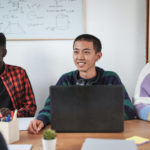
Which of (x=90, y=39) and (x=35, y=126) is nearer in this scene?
(x=35, y=126)

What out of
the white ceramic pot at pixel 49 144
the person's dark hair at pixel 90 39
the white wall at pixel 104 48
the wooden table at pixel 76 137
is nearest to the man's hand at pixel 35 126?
the wooden table at pixel 76 137

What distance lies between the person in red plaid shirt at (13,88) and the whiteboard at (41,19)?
41 centimetres

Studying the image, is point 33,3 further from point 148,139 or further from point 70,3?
point 148,139

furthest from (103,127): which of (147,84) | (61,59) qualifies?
(61,59)

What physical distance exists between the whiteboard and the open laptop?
1.21 m

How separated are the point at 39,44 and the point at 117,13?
826 mm

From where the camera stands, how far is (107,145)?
3.07 feet

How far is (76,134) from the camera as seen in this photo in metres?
1.10

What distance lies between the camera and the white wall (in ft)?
7.14

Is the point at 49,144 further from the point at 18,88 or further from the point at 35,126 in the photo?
the point at 18,88

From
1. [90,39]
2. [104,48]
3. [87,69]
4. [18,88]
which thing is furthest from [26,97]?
[104,48]

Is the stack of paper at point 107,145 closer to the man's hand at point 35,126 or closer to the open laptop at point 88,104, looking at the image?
the open laptop at point 88,104

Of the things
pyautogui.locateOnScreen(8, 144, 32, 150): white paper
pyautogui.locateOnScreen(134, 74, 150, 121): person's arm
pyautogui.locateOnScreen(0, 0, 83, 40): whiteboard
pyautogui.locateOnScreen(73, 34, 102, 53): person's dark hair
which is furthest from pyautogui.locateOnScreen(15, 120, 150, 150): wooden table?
pyautogui.locateOnScreen(0, 0, 83, 40): whiteboard

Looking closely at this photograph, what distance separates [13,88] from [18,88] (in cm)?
4
